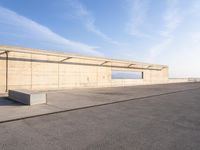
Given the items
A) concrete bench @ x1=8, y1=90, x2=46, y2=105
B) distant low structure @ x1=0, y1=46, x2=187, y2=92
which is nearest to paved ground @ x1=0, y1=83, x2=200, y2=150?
concrete bench @ x1=8, y1=90, x2=46, y2=105

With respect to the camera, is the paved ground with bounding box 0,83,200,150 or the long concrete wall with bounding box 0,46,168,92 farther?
the long concrete wall with bounding box 0,46,168,92

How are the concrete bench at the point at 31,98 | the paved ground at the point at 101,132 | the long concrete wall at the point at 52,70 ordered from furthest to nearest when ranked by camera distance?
1. the long concrete wall at the point at 52,70
2. the concrete bench at the point at 31,98
3. the paved ground at the point at 101,132

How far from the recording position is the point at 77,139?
15.2 feet

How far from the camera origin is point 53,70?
17938 millimetres

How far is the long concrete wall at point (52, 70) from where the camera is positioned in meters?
14.7

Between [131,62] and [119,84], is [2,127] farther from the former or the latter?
[131,62]

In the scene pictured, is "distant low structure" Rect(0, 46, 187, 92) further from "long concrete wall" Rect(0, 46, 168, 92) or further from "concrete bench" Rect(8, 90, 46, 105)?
"concrete bench" Rect(8, 90, 46, 105)

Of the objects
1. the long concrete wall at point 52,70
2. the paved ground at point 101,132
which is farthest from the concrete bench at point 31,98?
the long concrete wall at point 52,70

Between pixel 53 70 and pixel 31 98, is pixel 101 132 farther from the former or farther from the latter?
pixel 53 70

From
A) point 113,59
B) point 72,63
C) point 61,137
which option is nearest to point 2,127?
point 61,137

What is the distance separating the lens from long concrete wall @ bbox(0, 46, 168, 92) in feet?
48.2

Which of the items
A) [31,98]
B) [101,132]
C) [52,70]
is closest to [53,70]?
[52,70]

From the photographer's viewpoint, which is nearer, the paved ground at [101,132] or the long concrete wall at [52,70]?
the paved ground at [101,132]

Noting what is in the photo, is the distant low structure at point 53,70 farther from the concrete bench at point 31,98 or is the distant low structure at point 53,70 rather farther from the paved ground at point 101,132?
the paved ground at point 101,132
